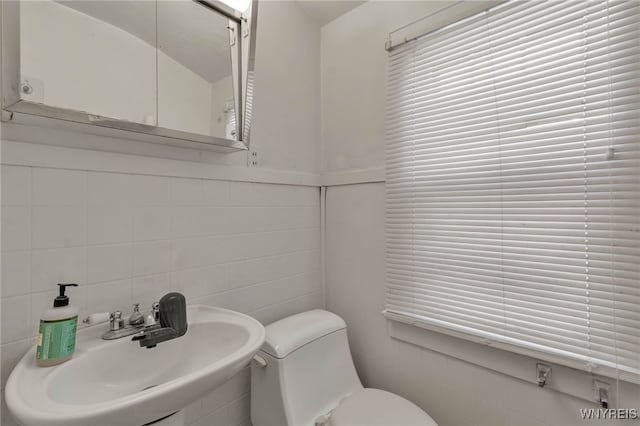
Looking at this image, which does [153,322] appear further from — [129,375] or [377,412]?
[377,412]

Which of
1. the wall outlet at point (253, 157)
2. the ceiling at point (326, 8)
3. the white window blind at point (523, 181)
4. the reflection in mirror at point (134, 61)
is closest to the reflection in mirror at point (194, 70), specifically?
the reflection in mirror at point (134, 61)

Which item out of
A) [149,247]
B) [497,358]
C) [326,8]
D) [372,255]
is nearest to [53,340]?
[149,247]

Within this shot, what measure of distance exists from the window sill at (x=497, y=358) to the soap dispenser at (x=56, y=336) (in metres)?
1.20

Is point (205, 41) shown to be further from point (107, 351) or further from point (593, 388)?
point (593, 388)

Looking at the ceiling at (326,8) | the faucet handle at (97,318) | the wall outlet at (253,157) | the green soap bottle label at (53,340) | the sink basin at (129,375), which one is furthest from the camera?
the ceiling at (326,8)

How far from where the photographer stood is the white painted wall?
113 cm

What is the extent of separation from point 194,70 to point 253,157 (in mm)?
428

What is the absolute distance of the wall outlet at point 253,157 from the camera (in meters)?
1.36

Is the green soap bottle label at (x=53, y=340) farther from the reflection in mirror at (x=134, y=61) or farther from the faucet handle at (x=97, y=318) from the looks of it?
the reflection in mirror at (x=134, y=61)

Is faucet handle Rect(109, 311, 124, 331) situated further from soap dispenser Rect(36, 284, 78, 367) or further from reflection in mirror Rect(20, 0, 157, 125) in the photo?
reflection in mirror Rect(20, 0, 157, 125)

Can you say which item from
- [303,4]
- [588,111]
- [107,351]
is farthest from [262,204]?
[588,111]

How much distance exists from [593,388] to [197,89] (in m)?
1.72

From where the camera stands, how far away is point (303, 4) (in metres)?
1.62

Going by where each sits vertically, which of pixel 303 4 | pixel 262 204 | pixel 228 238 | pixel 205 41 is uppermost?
pixel 303 4
